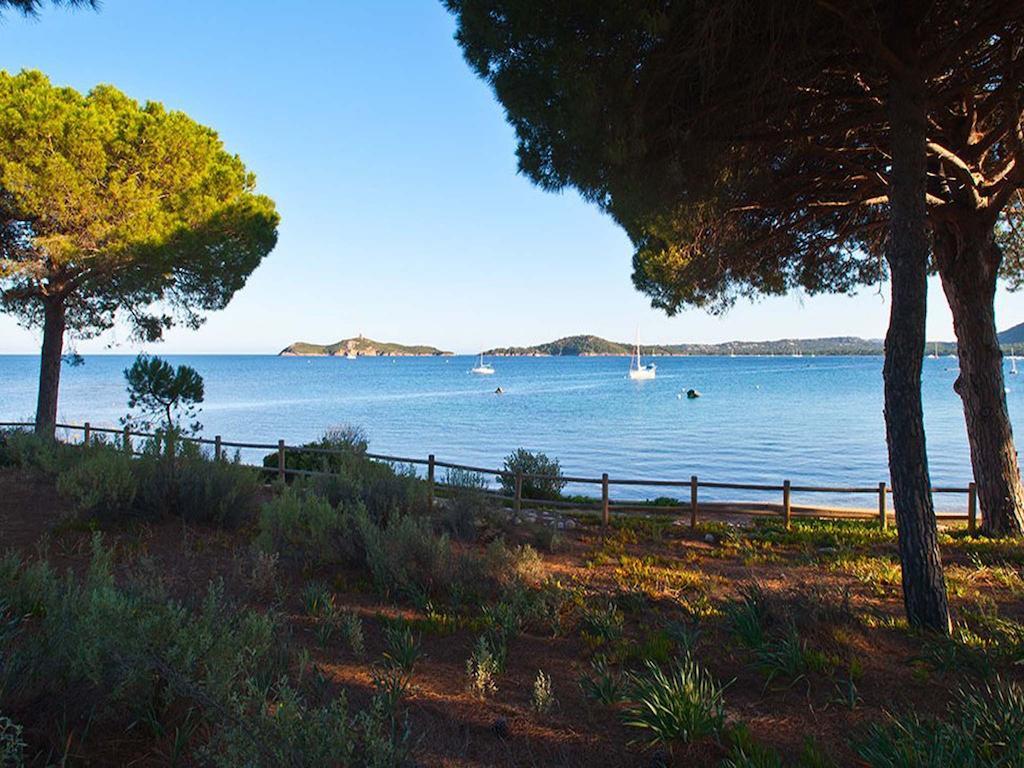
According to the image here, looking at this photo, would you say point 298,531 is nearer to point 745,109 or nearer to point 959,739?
point 959,739

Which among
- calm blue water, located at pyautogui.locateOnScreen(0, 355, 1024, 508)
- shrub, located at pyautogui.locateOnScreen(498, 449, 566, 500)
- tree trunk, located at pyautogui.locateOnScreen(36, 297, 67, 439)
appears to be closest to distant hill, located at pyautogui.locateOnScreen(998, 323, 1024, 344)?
calm blue water, located at pyautogui.locateOnScreen(0, 355, 1024, 508)

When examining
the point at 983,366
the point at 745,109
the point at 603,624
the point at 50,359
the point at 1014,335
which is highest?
the point at 1014,335

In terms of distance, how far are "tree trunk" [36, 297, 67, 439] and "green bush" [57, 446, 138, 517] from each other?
9.42 metres

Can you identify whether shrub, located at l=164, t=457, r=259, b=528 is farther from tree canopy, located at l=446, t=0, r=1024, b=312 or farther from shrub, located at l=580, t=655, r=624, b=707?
shrub, located at l=580, t=655, r=624, b=707

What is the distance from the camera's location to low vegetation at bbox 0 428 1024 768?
9.91 feet

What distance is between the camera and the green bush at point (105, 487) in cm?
755

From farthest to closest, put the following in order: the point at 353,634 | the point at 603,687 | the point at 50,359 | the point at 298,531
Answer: the point at 50,359 < the point at 298,531 < the point at 353,634 < the point at 603,687

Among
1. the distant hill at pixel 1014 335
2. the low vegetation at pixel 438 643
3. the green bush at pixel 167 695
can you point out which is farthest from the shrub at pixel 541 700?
the distant hill at pixel 1014 335

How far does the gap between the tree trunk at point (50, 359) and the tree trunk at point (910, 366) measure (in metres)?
17.1

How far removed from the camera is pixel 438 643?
196 inches

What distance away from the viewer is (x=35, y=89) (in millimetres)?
14125

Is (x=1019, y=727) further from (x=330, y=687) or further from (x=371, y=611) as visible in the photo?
(x=371, y=611)

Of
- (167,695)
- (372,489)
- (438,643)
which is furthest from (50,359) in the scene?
(167,695)

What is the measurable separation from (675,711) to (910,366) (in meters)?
3.74
